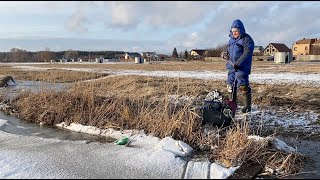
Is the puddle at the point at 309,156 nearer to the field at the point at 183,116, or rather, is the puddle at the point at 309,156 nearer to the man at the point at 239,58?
the field at the point at 183,116

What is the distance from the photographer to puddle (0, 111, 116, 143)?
6871 mm

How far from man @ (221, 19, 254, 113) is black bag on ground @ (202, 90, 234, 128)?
853 millimetres

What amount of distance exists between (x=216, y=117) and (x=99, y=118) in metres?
2.56

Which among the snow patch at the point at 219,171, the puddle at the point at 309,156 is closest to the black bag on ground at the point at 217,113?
the puddle at the point at 309,156

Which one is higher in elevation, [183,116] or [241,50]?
[241,50]

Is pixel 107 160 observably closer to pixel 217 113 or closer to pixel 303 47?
pixel 217 113

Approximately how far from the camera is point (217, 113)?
258 inches

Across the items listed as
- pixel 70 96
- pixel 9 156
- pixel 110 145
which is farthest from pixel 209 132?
pixel 70 96

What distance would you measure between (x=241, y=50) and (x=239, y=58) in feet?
0.82

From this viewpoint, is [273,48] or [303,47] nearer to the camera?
[303,47]

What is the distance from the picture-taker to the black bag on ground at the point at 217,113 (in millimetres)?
6527

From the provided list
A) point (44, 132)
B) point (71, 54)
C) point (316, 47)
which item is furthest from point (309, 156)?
point (71, 54)

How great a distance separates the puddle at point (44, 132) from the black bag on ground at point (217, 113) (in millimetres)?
1741

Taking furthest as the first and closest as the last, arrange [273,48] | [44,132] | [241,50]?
[273,48] < [44,132] < [241,50]
